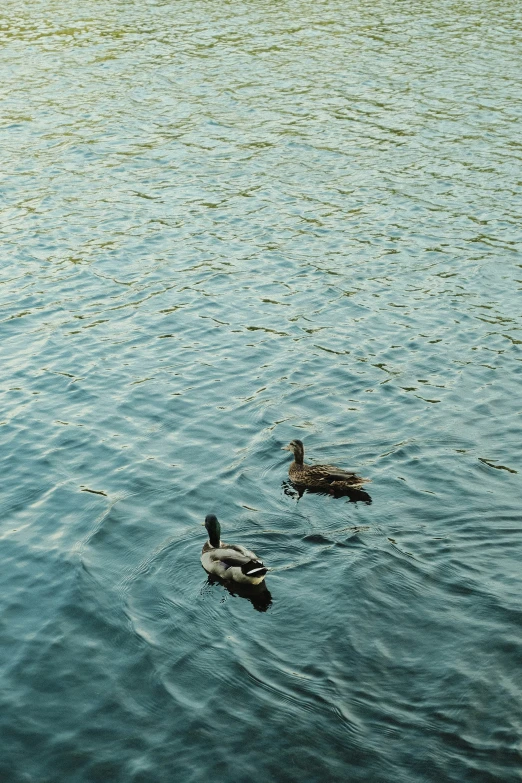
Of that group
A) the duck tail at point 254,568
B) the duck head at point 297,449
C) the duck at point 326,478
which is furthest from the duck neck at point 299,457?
the duck tail at point 254,568

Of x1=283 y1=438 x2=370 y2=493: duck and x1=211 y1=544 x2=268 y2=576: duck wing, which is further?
x1=283 y1=438 x2=370 y2=493: duck

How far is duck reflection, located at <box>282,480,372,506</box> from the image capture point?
15070 millimetres

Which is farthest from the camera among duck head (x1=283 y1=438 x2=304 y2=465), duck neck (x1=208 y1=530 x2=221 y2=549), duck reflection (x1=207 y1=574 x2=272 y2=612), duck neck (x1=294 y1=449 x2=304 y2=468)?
duck head (x1=283 y1=438 x2=304 y2=465)

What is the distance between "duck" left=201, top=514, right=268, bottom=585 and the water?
302mm

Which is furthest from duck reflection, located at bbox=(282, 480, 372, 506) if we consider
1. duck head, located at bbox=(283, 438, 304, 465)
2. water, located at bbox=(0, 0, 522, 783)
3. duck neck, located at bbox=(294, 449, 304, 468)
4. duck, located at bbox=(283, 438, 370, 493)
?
duck head, located at bbox=(283, 438, 304, 465)

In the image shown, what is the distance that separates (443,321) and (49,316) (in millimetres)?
8625

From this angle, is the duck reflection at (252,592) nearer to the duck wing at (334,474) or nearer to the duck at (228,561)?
the duck at (228,561)

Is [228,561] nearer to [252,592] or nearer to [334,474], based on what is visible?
[252,592]

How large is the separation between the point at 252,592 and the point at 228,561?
57 centimetres

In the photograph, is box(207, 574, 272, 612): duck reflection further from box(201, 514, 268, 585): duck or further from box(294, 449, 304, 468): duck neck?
box(294, 449, 304, 468): duck neck

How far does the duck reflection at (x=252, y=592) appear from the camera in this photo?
42.2ft

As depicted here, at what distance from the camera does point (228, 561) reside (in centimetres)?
1300

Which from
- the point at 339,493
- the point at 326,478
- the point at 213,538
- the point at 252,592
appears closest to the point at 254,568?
the point at 252,592

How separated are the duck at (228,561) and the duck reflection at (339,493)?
6.48ft
